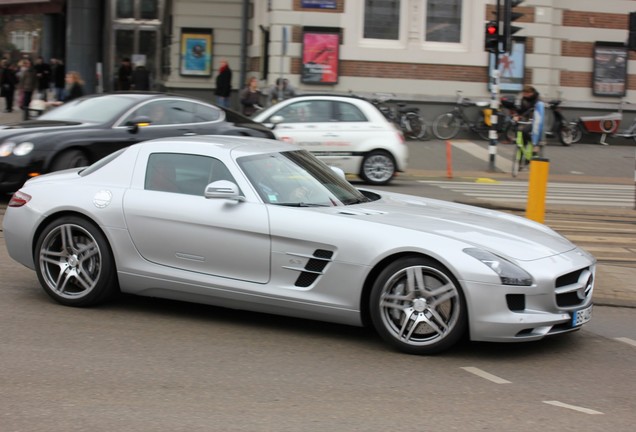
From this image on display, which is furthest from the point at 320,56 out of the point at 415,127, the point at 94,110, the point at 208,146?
the point at 208,146

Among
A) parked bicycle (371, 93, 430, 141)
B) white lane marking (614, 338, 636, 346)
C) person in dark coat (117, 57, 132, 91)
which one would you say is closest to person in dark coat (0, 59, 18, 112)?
person in dark coat (117, 57, 132, 91)

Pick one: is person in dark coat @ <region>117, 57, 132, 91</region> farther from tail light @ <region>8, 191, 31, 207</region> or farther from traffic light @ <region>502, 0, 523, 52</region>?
tail light @ <region>8, 191, 31, 207</region>

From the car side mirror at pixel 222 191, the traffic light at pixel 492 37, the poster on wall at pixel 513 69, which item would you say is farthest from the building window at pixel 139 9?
the car side mirror at pixel 222 191

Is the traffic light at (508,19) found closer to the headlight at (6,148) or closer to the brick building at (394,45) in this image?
the brick building at (394,45)

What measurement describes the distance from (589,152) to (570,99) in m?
2.87

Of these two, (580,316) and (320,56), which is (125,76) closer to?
(320,56)

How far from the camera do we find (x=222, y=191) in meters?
6.29

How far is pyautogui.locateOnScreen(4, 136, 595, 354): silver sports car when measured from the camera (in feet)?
18.9

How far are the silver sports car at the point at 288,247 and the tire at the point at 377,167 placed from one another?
9920 mm

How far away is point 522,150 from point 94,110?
11270mm

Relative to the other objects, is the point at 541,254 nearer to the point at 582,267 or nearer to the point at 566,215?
the point at 582,267

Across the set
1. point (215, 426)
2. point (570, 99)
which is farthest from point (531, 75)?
point (215, 426)

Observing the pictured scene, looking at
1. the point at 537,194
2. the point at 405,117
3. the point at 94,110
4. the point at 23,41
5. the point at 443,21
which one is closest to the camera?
the point at 537,194

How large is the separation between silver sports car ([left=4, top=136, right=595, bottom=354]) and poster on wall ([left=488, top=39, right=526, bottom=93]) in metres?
21.4
